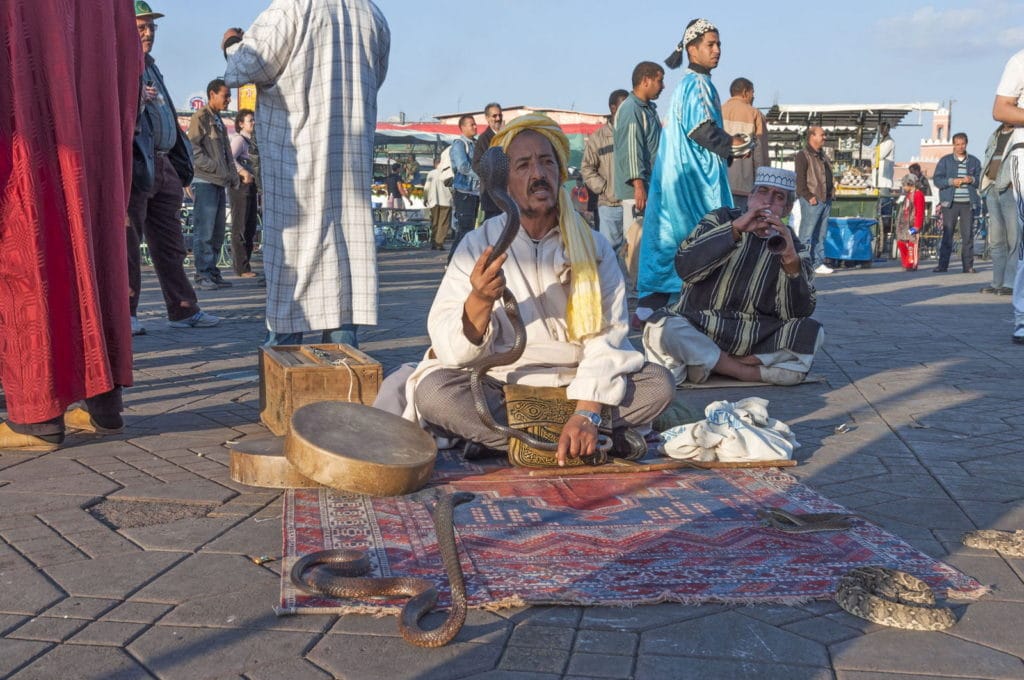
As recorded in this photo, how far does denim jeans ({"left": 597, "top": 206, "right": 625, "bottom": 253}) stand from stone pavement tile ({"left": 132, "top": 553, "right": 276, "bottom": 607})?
695cm

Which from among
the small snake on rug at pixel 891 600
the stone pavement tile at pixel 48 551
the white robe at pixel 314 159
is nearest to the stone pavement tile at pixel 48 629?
the stone pavement tile at pixel 48 551

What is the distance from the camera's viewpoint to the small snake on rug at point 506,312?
139 inches

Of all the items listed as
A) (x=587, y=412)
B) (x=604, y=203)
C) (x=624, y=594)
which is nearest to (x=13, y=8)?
(x=587, y=412)

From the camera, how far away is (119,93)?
438cm

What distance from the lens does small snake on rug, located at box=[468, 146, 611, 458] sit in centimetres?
353

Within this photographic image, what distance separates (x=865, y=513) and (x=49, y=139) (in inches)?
116

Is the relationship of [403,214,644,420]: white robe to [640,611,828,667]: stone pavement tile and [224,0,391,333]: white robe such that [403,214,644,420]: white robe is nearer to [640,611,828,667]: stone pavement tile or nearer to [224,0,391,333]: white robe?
[224,0,391,333]: white robe

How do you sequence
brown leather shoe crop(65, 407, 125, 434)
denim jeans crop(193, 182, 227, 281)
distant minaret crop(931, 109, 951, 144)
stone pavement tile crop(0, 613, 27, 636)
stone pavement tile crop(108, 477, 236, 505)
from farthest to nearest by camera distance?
distant minaret crop(931, 109, 951, 144) < denim jeans crop(193, 182, 227, 281) < brown leather shoe crop(65, 407, 125, 434) < stone pavement tile crop(108, 477, 236, 505) < stone pavement tile crop(0, 613, 27, 636)

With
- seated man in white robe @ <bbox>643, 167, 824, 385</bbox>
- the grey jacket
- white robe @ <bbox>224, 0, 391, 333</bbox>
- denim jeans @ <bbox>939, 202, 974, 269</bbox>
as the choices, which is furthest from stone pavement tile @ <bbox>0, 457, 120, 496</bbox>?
denim jeans @ <bbox>939, 202, 974, 269</bbox>

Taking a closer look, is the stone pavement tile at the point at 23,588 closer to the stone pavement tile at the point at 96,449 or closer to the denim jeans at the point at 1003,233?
the stone pavement tile at the point at 96,449

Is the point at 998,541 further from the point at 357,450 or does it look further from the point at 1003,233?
the point at 1003,233

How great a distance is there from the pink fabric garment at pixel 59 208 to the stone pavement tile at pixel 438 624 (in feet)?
6.60

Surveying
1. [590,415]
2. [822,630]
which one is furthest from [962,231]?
[822,630]

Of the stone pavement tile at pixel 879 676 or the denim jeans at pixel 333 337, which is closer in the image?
the stone pavement tile at pixel 879 676
